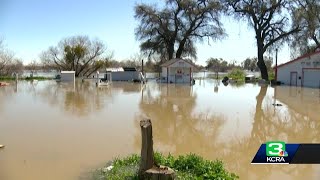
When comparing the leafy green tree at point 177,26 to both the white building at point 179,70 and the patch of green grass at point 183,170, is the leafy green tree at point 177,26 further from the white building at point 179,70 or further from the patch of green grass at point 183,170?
the patch of green grass at point 183,170

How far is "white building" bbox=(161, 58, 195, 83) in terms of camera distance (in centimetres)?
3941

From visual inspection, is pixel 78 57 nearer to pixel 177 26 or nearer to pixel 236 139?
pixel 177 26

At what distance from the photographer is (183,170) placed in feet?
19.6

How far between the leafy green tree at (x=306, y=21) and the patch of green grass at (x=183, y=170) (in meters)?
38.6

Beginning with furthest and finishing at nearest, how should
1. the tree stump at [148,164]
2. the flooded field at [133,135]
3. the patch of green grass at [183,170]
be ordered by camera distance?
1. the flooded field at [133,135]
2. the patch of green grass at [183,170]
3. the tree stump at [148,164]

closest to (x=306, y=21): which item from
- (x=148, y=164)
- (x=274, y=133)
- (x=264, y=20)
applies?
(x=264, y=20)

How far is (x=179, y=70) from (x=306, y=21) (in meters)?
16.0

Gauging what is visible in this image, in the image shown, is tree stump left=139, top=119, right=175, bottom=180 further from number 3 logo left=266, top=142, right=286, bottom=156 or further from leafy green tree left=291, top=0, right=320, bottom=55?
leafy green tree left=291, top=0, right=320, bottom=55

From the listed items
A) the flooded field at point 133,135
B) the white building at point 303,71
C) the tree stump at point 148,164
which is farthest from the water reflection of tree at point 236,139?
the white building at point 303,71

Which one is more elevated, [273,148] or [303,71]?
[303,71]

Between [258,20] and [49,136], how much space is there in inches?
1488

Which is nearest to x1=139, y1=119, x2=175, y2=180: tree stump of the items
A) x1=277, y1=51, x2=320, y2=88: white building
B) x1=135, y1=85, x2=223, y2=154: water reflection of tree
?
x1=135, y1=85, x2=223, y2=154: water reflection of tree

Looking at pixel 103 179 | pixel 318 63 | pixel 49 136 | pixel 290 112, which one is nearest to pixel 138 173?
pixel 103 179

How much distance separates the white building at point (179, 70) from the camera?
129 feet
